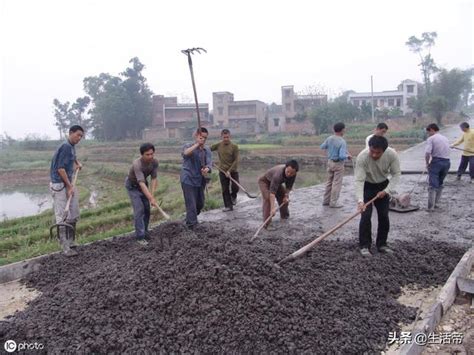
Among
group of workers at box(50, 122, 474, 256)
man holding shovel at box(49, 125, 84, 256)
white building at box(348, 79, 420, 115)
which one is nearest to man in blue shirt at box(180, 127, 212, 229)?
group of workers at box(50, 122, 474, 256)

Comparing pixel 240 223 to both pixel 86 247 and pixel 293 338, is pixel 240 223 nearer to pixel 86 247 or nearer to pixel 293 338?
pixel 86 247

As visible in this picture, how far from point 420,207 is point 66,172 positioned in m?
6.27

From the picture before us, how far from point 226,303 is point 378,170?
8.17ft

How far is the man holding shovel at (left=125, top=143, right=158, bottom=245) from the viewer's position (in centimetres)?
534

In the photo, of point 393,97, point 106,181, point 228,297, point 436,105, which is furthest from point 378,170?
point 393,97

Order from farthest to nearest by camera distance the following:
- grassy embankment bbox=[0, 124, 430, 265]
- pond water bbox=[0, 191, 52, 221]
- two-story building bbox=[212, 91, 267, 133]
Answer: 1. two-story building bbox=[212, 91, 267, 133]
2. pond water bbox=[0, 191, 52, 221]
3. grassy embankment bbox=[0, 124, 430, 265]

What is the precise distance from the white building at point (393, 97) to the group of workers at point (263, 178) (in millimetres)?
46910

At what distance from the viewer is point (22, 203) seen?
15320 millimetres

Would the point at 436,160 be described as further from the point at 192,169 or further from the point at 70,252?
the point at 70,252

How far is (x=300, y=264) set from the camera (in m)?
4.09

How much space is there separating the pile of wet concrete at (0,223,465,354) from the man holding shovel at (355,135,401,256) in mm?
285

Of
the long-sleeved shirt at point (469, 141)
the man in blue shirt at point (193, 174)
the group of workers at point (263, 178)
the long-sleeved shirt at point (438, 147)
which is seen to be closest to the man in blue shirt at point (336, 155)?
the group of workers at point (263, 178)

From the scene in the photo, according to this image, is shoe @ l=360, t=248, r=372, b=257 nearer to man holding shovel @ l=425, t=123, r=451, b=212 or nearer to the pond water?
Result: man holding shovel @ l=425, t=123, r=451, b=212

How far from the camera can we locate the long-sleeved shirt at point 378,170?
4523 mm
